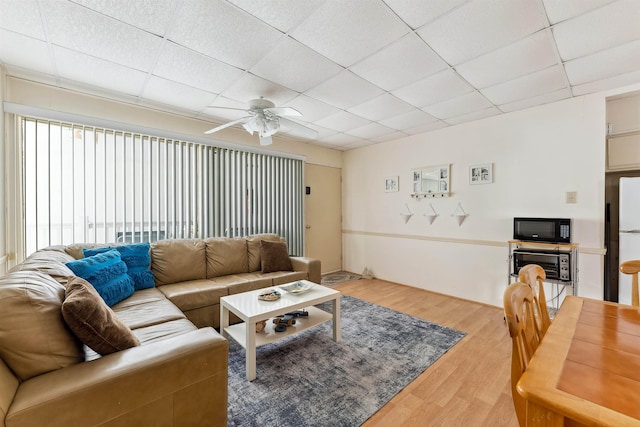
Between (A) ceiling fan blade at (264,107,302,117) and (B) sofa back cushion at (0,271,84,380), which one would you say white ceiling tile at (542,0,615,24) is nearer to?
(A) ceiling fan blade at (264,107,302,117)

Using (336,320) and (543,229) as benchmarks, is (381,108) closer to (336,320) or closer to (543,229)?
(543,229)

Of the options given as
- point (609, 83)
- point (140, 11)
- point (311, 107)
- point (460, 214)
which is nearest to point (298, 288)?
point (311, 107)

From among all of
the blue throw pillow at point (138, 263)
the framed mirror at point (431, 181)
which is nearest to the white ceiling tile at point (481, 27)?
the framed mirror at point (431, 181)

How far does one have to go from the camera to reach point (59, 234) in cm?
271

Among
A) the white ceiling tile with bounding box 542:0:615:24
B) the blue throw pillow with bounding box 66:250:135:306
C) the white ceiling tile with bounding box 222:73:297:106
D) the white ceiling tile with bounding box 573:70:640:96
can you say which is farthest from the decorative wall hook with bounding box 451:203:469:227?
the blue throw pillow with bounding box 66:250:135:306

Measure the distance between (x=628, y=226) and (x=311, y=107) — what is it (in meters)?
3.57

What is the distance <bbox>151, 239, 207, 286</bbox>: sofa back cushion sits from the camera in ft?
9.39

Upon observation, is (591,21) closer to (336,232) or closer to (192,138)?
(192,138)

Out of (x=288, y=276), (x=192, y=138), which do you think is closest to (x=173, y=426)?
(x=288, y=276)

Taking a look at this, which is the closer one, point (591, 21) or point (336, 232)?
point (591, 21)

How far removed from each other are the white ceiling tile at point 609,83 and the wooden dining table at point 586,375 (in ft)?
8.39

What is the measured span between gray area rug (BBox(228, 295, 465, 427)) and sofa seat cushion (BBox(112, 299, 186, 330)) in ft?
2.08

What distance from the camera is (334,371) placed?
2.04m

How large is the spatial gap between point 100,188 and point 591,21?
4515mm
